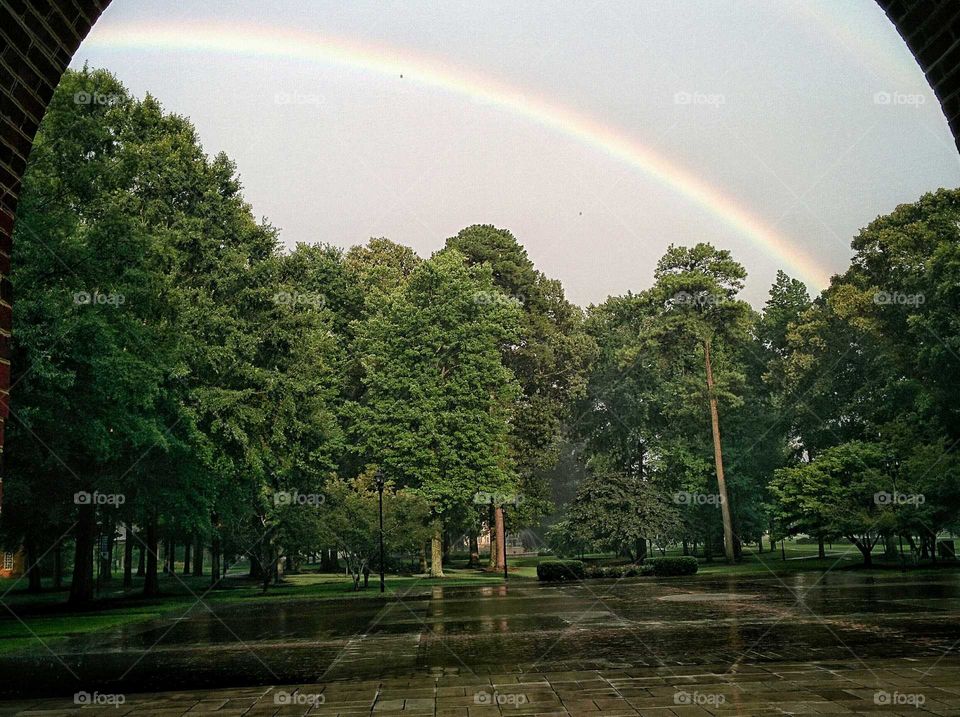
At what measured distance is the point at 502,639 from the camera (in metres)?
13.7

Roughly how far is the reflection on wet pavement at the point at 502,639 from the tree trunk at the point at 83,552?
17.7 ft

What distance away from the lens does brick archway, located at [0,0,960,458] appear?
3820 mm

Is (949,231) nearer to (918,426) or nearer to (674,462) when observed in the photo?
(918,426)

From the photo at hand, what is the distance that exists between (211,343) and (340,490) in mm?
7746

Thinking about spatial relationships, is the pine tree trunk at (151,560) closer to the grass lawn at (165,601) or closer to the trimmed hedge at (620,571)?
the grass lawn at (165,601)

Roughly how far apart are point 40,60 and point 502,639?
11890 mm

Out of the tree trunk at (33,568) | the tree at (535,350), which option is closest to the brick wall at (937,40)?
the tree trunk at (33,568)

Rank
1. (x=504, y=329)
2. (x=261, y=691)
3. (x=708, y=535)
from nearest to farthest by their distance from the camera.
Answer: (x=261, y=691) < (x=504, y=329) < (x=708, y=535)

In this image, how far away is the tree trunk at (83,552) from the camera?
2545 cm

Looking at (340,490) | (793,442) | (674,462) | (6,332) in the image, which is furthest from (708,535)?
(6,332)

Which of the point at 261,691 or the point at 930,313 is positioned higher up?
the point at 930,313


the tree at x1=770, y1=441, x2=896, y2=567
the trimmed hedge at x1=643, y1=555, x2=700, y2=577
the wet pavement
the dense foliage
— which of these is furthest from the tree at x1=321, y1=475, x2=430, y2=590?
the tree at x1=770, y1=441, x2=896, y2=567

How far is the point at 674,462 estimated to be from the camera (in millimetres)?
48812

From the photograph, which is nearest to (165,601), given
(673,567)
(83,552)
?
(83,552)
